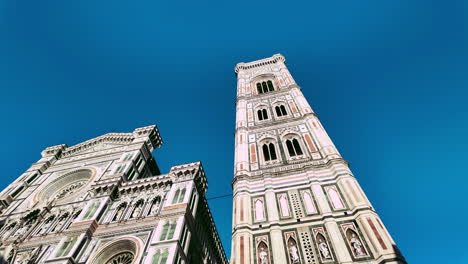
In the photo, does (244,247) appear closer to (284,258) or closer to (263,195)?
(284,258)

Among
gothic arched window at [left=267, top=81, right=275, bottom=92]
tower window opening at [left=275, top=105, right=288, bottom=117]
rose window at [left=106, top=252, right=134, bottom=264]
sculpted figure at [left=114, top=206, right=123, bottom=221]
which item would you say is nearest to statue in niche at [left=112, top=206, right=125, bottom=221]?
sculpted figure at [left=114, top=206, right=123, bottom=221]

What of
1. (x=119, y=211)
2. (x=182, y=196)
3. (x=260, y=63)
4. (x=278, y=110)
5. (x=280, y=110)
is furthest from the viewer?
(x=260, y=63)

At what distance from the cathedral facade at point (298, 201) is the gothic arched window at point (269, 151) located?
0.06 m

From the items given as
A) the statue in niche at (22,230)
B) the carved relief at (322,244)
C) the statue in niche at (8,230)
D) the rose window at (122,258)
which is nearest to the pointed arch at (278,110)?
the carved relief at (322,244)

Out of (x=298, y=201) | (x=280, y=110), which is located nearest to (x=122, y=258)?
(x=298, y=201)

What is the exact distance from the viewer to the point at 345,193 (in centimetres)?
1188

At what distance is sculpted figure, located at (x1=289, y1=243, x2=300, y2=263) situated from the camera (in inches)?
378

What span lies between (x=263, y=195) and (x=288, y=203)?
4.60 feet

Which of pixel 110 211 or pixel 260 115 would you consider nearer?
pixel 110 211

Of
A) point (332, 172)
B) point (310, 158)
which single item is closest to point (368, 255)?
point (332, 172)

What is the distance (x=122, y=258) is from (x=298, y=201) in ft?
27.7

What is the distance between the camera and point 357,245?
9.57m

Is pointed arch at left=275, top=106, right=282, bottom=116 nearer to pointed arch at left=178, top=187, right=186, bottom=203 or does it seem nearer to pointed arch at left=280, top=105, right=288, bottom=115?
pointed arch at left=280, top=105, right=288, bottom=115

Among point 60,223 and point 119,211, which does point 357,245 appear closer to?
point 119,211
